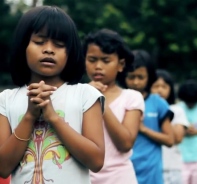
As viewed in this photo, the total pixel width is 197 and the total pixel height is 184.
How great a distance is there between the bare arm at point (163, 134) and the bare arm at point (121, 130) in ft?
3.33

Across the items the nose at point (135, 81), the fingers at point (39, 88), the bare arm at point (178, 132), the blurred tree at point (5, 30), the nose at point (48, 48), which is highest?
the nose at point (48, 48)

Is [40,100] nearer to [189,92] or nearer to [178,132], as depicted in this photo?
[178,132]

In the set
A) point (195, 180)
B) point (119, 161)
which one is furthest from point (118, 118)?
point (195, 180)

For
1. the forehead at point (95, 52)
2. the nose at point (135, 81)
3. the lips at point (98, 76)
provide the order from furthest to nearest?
the nose at point (135, 81) < the forehead at point (95, 52) < the lips at point (98, 76)

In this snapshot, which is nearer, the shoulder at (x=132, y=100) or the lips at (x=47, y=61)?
the lips at (x=47, y=61)

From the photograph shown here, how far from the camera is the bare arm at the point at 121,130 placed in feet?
14.1

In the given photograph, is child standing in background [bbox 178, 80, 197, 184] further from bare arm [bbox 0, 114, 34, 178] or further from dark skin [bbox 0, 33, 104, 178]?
bare arm [bbox 0, 114, 34, 178]

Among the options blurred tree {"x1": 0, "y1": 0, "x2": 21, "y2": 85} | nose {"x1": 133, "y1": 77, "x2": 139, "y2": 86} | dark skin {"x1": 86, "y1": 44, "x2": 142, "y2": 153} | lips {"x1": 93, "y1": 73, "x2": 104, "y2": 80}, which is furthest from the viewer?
blurred tree {"x1": 0, "y1": 0, "x2": 21, "y2": 85}

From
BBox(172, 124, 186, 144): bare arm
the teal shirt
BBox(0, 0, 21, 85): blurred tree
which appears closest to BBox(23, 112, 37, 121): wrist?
BBox(172, 124, 186, 144): bare arm

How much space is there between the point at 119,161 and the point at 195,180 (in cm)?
411

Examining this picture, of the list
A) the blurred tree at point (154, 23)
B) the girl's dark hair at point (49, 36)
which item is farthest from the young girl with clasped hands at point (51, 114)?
the blurred tree at point (154, 23)

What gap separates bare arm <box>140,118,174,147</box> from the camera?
18.4 ft

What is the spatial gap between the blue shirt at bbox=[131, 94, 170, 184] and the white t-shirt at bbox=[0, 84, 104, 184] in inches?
89.9

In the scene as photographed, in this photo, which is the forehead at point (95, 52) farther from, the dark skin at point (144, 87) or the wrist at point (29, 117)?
the wrist at point (29, 117)
